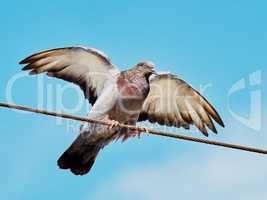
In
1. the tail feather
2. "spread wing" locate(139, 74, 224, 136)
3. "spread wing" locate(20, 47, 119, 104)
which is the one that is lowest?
the tail feather

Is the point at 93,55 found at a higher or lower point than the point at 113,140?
higher

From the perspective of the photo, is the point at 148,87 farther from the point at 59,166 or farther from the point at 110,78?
the point at 59,166

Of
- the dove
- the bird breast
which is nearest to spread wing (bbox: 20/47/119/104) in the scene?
the dove

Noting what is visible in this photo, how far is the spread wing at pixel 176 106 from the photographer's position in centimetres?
1049

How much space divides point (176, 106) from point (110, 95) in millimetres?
1019

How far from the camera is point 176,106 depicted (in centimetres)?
1088

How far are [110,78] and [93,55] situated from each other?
0.38 metres

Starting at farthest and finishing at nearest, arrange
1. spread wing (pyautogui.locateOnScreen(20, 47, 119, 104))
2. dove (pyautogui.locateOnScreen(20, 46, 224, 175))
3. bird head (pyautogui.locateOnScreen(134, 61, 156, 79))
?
bird head (pyautogui.locateOnScreen(134, 61, 156, 79)) < dove (pyautogui.locateOnScreen(20, 46, 224, 175)) < spread wing (pyautogui.locateOnScreen(20, 47, 119, 104))

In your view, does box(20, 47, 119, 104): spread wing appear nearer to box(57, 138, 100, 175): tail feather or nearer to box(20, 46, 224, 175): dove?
box(20, 46, 224, 175): dove

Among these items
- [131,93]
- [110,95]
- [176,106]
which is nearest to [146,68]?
[131,93]

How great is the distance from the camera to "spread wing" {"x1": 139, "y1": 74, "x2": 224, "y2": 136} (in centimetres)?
1049

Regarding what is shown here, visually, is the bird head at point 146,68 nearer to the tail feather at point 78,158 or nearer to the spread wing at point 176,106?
the spread wing at point 176,106

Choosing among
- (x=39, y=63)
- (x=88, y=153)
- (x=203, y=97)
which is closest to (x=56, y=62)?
(x=39, y=63)

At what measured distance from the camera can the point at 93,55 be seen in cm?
1019
